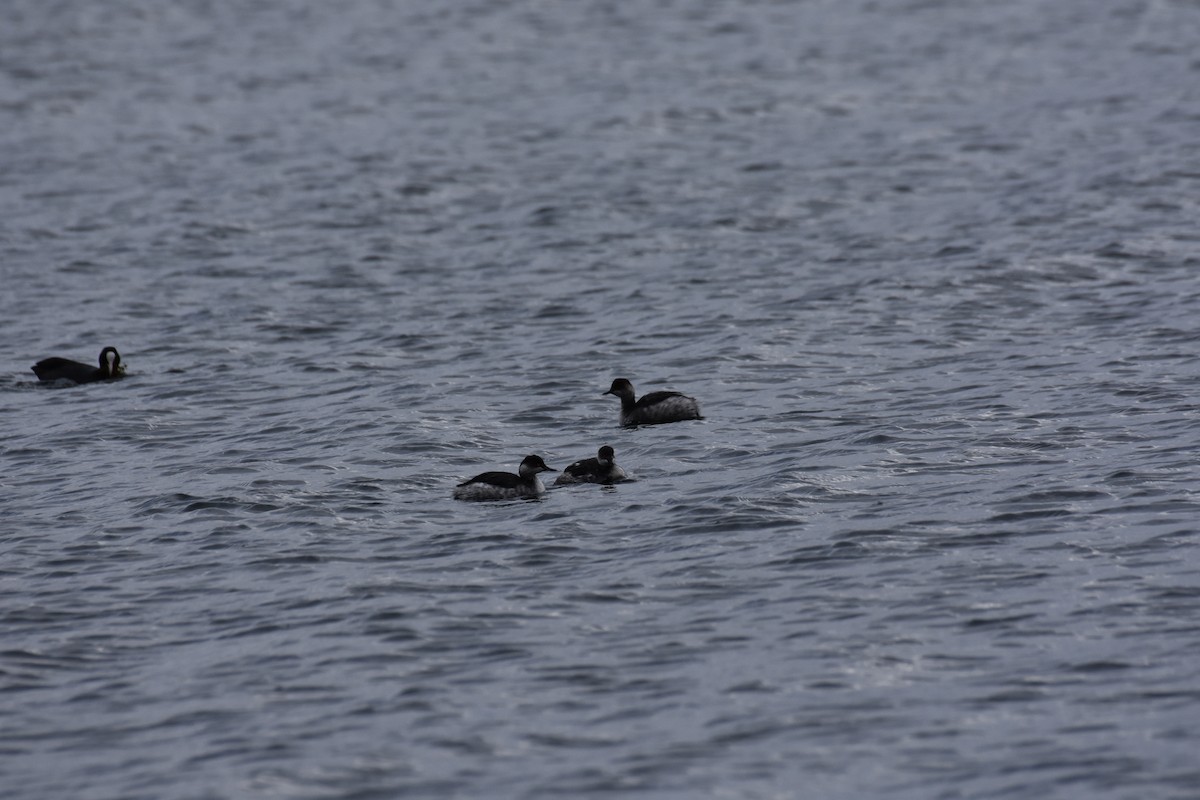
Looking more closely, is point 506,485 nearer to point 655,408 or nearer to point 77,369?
point 655,408

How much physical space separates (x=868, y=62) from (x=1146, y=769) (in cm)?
3971

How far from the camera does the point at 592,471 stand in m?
18.8

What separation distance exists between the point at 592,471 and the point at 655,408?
247cm

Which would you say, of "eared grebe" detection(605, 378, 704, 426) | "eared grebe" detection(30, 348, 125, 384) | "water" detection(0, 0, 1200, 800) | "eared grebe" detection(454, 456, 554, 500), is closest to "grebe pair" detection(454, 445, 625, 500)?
"eared grebe" detection(454, 456, 554, 500)

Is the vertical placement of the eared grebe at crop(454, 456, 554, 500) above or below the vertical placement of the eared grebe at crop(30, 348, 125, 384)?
below

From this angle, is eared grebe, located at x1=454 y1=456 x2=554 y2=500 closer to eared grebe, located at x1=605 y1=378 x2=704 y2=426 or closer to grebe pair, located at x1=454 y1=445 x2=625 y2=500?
grebe pair, located at x1=454 y1=445 x2=625 y2=500

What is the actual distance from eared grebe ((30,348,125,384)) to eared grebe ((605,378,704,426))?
7485mm

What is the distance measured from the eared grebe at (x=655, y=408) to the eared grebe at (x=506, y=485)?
9.29ft

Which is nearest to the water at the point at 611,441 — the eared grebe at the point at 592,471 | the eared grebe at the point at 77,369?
the eared grebe at the point at 592,471

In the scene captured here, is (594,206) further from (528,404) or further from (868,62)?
(868,62)

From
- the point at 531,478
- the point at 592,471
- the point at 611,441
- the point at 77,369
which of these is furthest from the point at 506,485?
the point at 77,369

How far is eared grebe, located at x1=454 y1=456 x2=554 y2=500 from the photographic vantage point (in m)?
18.0

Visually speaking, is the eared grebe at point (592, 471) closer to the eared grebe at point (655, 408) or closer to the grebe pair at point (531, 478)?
the grebe pair at point (531, 478)

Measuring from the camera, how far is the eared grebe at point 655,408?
69.1 feet
